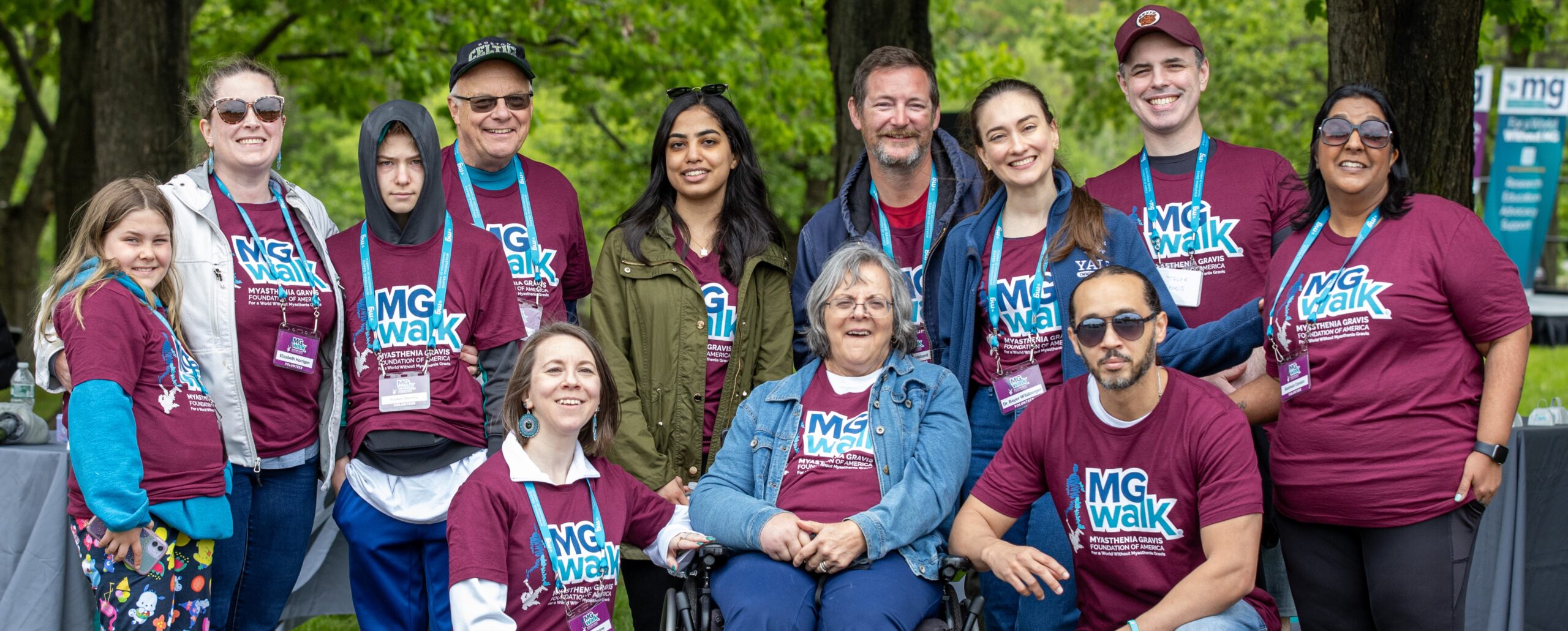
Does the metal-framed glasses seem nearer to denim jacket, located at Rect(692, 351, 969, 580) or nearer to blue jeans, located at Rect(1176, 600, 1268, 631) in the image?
denim jacket, located at Rect(692, 351, 969, 580)

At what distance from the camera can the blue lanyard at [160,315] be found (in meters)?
3.47

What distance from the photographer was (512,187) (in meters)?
4.32

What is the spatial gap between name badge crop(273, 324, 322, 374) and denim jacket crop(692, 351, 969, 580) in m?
1.21

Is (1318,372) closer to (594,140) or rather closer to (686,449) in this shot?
(686,449)

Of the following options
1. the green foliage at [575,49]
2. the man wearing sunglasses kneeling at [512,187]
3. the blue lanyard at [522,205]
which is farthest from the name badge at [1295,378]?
the green foliage at [575,49]

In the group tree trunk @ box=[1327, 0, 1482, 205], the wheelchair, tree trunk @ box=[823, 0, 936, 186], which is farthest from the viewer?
tree trunk @ box=[823, 0, 936, 186]

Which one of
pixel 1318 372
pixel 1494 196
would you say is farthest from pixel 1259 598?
pixel 1494 196

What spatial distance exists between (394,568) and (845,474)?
4.45ft

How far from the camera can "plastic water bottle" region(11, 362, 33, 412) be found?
14.6ft

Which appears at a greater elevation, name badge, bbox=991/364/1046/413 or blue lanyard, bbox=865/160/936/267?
blue lanyard, bbox=865/160/936/267

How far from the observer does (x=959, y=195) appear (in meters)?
4.19

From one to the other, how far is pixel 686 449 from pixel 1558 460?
301 cm

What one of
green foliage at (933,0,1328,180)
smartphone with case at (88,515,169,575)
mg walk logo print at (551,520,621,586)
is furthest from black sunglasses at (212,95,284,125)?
green foliage at (933,0,1328,180)

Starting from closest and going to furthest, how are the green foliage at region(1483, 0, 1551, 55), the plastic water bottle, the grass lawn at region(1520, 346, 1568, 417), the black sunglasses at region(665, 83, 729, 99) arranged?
the black sunglasses at region(665, 83, 729, 99) → the plastic water bottle → the green foliage at region(1483, 0, 1551, 55) → the grass lawn at region(1520, 346, 1568, 417)
